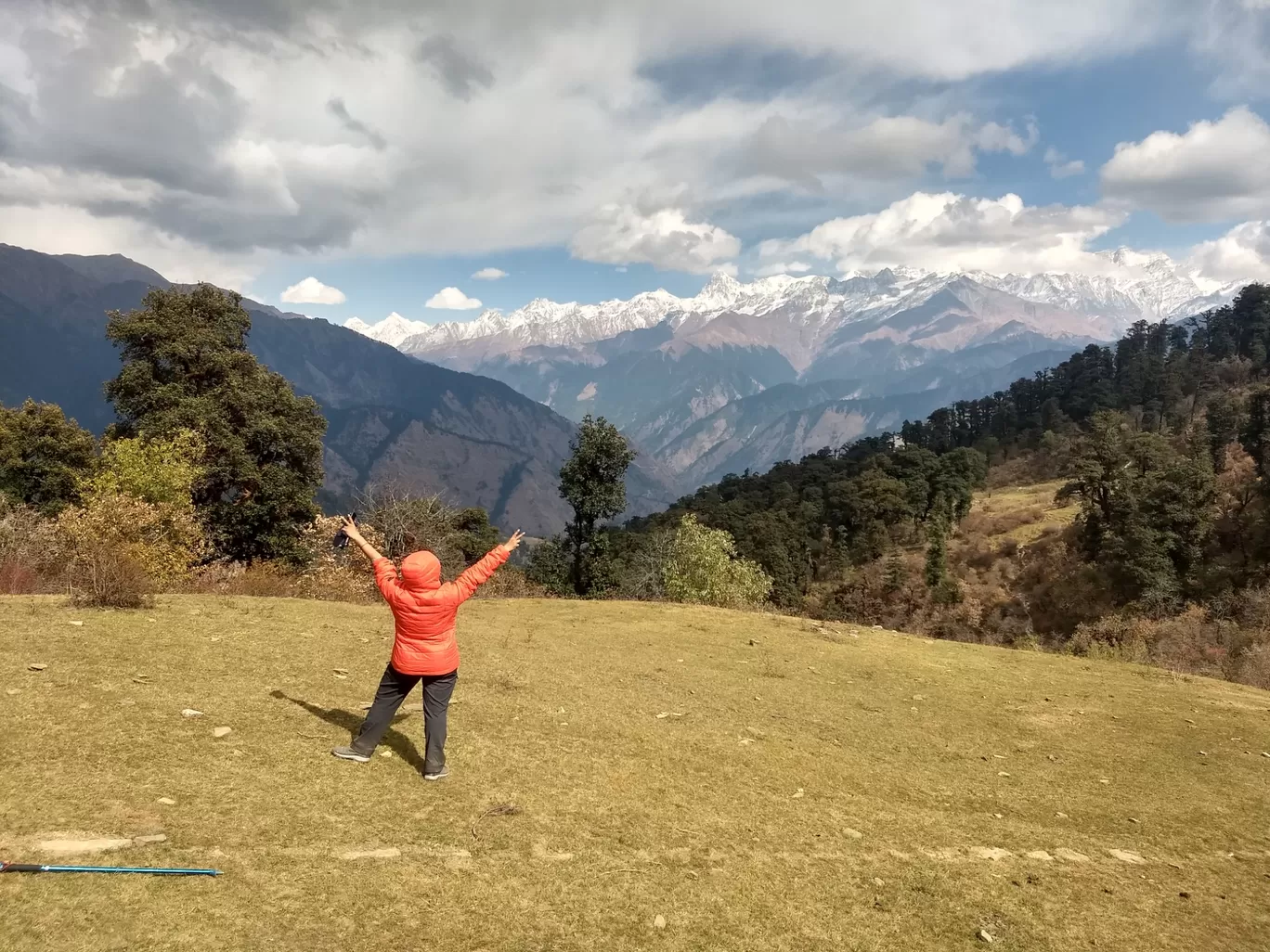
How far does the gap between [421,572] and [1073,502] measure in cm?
9865

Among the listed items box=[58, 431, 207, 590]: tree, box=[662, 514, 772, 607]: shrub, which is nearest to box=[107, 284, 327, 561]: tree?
box=[58, 431, 207, 590]: tree

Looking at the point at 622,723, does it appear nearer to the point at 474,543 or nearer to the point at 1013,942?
the point at 1013,942

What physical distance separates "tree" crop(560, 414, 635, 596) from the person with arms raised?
32288mm

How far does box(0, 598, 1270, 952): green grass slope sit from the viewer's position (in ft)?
16.2

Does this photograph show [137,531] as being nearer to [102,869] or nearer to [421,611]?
[421,611]

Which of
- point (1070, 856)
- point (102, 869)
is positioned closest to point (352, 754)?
point (102, 869)

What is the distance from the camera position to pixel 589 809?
267 inches

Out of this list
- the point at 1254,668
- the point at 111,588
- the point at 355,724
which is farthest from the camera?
the point at 1254,668

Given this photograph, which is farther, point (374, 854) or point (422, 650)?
point (422, 650)

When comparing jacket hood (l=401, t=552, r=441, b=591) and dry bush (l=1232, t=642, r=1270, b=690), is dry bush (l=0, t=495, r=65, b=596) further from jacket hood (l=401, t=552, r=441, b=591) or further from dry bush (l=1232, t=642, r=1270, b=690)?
dry bush (l=1232, t=642, r=1270, b=690)

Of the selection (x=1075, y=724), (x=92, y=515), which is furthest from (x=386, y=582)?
(x=92, y=515)

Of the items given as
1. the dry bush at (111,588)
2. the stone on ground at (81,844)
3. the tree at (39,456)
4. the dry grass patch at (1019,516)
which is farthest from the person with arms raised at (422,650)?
the dry grass patch at (1019,516)

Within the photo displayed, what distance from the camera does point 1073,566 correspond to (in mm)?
67000

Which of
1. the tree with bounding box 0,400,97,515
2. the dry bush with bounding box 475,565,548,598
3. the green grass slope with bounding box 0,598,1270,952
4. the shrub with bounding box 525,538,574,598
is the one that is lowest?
the shrub with bounding box 525,538,574,598
